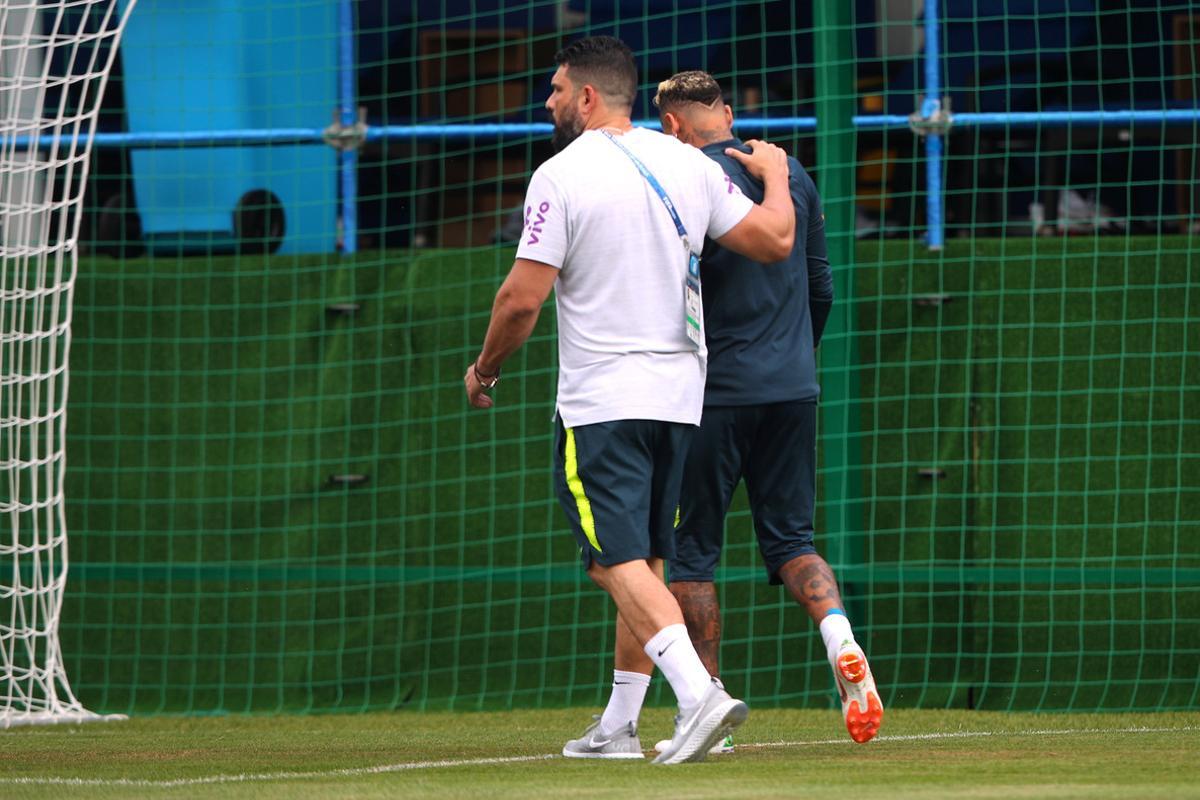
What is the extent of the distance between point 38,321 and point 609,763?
12.1ft

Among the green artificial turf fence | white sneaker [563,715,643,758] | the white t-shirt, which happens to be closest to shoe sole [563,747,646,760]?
white sneaker [563,715,643,758]

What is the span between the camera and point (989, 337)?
25.0 feet

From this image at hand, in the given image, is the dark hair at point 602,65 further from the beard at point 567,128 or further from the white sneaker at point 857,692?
the white sneaker at point 857,692

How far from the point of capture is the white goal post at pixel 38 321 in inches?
274

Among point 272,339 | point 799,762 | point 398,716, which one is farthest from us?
point 272,339

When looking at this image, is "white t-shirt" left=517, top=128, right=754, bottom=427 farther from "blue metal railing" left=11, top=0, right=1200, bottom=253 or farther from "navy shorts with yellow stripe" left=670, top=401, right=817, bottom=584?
"blue metal railing" left=11, top=0, right=1200, bottom=253

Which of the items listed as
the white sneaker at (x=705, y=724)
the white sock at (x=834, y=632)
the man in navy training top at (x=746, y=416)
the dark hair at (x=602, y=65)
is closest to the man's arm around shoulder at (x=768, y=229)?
the man in navy training top at (x=746, y=416)

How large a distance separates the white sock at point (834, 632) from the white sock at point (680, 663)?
49 centimetres

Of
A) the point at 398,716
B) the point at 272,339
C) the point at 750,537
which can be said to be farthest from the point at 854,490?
the point at 272,339

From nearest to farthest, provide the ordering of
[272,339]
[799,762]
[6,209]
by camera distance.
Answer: [799,762] → [6,209] → [272,339]

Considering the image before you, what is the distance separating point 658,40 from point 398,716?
10.3 ft

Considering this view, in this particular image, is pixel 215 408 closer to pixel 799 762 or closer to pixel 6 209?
pixel 6 209

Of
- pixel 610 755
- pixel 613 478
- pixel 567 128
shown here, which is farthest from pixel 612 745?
pixel 567 128

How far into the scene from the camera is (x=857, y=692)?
15.4 ft
